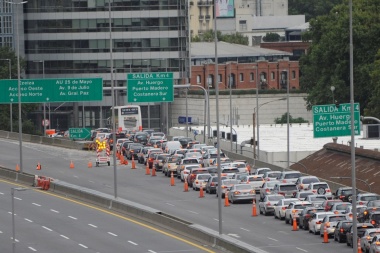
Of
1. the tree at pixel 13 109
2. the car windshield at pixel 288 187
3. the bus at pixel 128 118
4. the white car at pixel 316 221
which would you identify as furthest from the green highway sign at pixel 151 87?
the white car at pixel 316 221

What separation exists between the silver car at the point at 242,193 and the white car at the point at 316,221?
12226mm

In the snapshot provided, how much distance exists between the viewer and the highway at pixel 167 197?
56.4 meters

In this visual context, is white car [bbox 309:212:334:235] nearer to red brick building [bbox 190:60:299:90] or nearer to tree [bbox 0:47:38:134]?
tree [bbox 0:47:38:134]

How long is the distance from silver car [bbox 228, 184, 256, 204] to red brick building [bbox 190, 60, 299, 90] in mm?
93515

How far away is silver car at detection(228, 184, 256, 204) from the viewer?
233 ft

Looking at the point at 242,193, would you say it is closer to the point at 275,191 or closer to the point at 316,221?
the point at 275,191

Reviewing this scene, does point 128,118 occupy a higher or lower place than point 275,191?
higher

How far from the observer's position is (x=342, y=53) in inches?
5162

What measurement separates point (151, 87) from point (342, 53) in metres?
34.3

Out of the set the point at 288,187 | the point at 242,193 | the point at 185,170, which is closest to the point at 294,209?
the point at 288,187

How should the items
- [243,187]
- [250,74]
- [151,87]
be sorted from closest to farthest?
[243,187] → [151,87] → [250,74]

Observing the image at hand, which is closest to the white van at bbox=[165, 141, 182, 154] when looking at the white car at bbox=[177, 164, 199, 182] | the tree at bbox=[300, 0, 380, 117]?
the white car at bbox=[177, 164, 199, 182]

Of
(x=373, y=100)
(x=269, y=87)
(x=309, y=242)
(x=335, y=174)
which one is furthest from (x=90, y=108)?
(x=309, y=242)

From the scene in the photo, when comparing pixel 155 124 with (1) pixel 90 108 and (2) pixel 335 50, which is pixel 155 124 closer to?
(1) pixel 90 108
